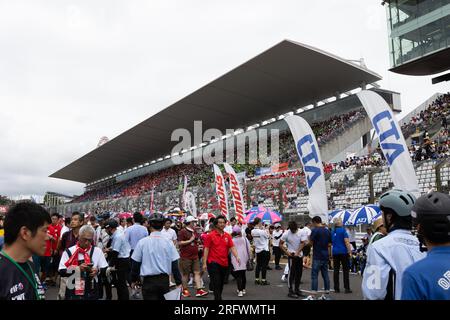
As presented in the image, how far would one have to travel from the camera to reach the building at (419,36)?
25734mm

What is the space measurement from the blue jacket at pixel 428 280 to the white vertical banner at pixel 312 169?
23.8ft

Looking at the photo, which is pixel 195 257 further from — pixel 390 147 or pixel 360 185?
pixel 360 185

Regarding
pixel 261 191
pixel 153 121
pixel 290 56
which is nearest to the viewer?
pixel 261 191

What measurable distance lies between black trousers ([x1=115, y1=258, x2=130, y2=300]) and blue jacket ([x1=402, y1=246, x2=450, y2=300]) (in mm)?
6054

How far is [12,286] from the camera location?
2096mm

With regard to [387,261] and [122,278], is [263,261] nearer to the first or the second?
[122,278]

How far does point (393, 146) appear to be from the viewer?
23.2 feet

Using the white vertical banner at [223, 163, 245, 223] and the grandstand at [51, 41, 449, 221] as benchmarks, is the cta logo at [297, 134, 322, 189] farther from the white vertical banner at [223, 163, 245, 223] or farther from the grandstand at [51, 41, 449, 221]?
the grandstand at [51, 41, 449, 221]

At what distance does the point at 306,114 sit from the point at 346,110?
3776 mm

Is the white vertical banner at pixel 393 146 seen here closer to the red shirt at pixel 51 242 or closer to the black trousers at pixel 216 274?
the black trousers at pixel 216 274

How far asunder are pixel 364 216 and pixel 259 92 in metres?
21.6

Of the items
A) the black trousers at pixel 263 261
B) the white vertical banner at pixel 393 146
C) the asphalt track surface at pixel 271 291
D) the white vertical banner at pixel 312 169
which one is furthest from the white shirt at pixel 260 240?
the white vertical banner at pixel 393 146
